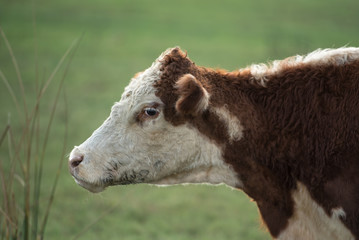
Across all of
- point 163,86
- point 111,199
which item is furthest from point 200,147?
point 111,199

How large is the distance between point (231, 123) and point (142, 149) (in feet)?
2.31

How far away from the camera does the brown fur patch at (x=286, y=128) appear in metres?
3.70

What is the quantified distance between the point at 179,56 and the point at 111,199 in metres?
4.92

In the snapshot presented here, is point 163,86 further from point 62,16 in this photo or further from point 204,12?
point 204,12

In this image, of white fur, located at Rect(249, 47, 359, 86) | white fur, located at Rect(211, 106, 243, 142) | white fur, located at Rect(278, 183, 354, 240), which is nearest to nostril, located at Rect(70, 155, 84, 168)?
white fur, located at Rect(211, 106, 243, 142)

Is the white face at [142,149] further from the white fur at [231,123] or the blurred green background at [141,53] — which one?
the blurred green background at [141,53]

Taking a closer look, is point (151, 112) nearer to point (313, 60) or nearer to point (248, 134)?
point (248, 134)

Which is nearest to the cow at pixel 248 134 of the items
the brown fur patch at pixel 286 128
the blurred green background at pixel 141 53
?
the brown fur patch at pixel 286 128

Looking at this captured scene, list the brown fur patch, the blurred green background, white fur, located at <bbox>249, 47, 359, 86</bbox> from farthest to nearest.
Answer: the blurred green background
white fur, located at <bbox>249, 47, 359, 86</bbox>
the brown fur patch

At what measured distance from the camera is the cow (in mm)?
3771

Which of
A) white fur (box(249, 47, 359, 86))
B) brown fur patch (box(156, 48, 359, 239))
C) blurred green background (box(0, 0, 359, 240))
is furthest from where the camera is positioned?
blurred green background (box(0, 0, 359, 240))

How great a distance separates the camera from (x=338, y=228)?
148 inches

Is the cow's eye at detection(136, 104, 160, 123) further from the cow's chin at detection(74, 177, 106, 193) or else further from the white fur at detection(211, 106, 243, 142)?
the cow's chin at detection(74, 177, 106, 193)

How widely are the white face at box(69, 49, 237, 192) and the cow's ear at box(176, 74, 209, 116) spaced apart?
193 mm
